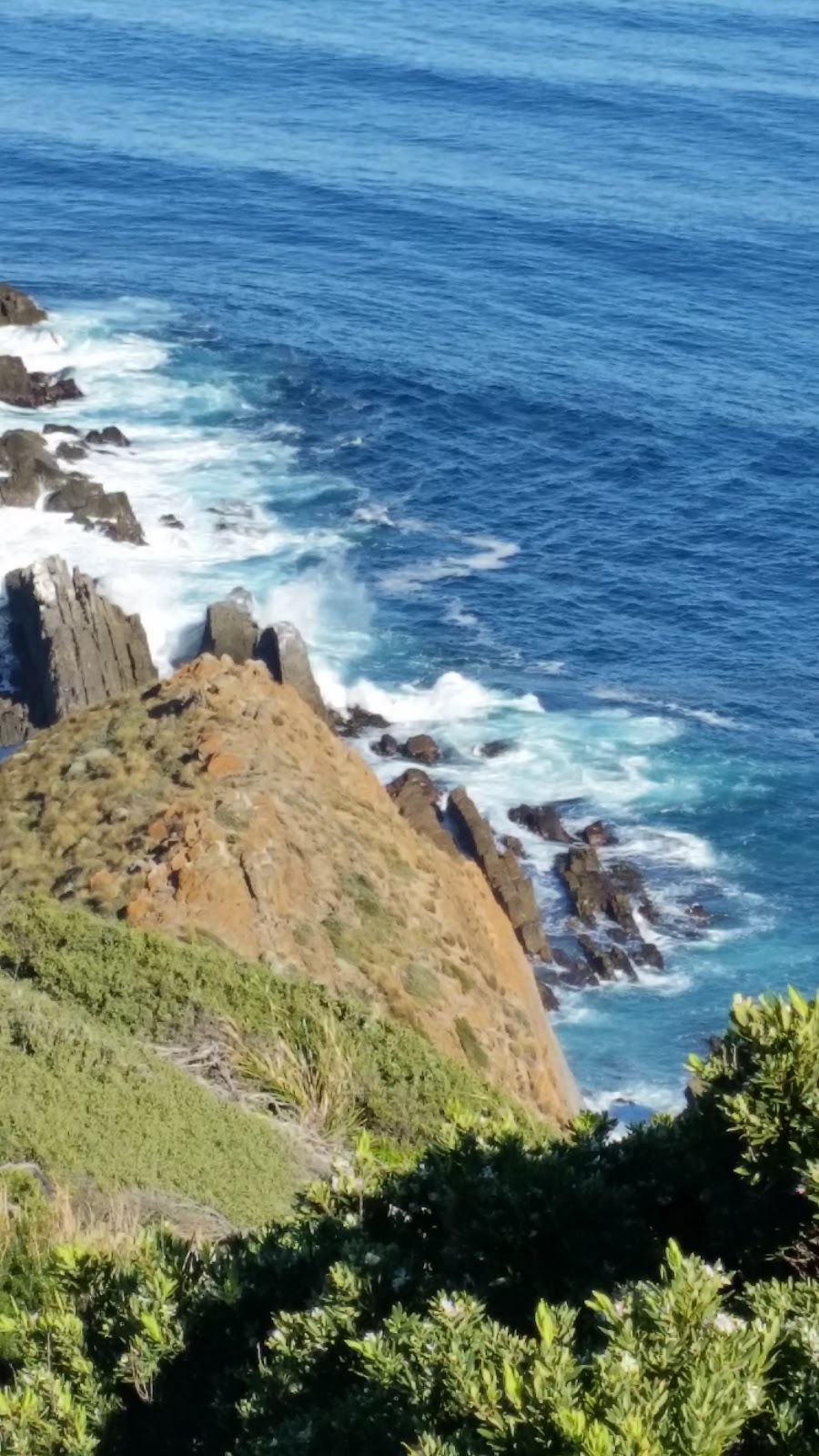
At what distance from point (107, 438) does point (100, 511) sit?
309 inches

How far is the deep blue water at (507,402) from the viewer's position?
4322 centimetres

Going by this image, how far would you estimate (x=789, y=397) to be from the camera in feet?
210

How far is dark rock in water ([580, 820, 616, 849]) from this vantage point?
4056 cm

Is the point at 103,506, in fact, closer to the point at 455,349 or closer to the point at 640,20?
the point at 455,349

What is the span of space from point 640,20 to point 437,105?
111ft

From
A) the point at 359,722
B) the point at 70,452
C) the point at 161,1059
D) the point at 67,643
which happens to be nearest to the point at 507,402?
the point at 70,452

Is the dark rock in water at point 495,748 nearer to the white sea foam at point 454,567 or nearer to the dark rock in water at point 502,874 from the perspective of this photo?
the dark rock in water at point 502,874

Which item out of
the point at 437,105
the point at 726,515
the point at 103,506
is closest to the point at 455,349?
the point at 726,515

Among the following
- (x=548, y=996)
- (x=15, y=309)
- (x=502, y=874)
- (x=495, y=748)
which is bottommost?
(x=548, y=996)

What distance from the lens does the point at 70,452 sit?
54438 millimetres

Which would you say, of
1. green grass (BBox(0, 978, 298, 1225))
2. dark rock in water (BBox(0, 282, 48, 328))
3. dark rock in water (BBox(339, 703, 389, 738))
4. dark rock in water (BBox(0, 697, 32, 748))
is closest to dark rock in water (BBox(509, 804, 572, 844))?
dark rock in water (BBox(339, 703, 389, 738))

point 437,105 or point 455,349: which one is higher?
point 437,105

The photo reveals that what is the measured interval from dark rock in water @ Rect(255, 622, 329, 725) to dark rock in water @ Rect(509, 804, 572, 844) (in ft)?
17.1

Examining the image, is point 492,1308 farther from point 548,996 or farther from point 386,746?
point 386,746
